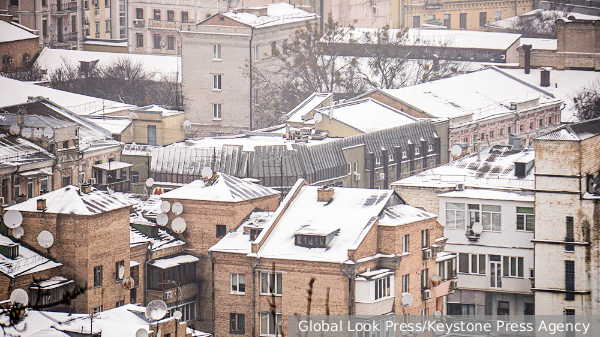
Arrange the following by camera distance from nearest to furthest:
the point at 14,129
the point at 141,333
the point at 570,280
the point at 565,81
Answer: the point at 141,333 < the point at 570,280 < the point at 14,129 < the point at 565,81

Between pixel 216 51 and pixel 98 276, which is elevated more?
pixel 216 51

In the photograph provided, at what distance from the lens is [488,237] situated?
2889 inches

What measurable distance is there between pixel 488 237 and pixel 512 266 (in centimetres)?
179

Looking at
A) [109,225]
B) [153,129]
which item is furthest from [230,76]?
[109,225]

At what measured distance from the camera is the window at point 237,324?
215ft

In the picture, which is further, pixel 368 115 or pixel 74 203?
pixel 368 115

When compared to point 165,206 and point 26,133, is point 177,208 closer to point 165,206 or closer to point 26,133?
point 165,206

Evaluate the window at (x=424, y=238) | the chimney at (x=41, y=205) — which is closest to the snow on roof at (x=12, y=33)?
the chimney at (x=41, y=205)

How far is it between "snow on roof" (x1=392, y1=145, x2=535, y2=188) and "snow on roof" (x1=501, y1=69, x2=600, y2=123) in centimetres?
2876

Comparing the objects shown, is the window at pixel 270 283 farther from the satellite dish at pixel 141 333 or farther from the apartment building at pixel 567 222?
the apartment building at pixel 567 222

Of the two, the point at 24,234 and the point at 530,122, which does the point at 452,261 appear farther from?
the point at 530,122

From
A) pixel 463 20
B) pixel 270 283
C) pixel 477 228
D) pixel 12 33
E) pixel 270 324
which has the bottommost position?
pixel 270 324

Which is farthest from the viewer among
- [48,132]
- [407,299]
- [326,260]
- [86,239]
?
[48,132]

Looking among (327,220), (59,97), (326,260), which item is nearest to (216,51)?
(59,97)
